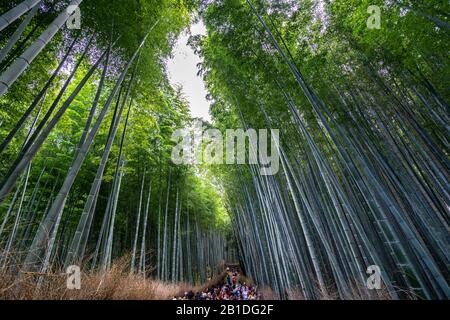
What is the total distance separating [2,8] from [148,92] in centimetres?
208

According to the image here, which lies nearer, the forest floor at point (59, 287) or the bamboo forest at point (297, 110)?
the forest floor at point (59, 287)

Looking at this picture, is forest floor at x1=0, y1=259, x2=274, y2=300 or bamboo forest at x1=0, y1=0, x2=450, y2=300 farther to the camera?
bamboo forest at x1=0, y1=0, x2=450, y2=300

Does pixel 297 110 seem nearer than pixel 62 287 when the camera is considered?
No

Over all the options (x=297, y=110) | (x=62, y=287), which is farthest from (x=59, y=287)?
(x=297, y=110)

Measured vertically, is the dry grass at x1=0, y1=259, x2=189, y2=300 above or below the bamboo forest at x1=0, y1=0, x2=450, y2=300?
below

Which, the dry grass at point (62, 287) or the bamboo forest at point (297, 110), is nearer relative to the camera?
the dry grass at point (62, 287)

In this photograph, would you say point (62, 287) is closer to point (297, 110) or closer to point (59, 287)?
point (59, 287)

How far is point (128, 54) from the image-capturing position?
11.2 ft

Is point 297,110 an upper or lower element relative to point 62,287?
upper

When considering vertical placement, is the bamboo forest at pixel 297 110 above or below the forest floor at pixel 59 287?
above

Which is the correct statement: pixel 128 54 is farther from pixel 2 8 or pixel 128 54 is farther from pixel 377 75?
pixel 377 75

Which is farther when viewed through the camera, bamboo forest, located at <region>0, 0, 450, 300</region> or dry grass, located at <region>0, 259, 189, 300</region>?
bamboo forest, located at <region>0, 0, 450, 300</region>

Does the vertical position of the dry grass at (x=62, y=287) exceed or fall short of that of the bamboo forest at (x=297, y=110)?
it falls short
